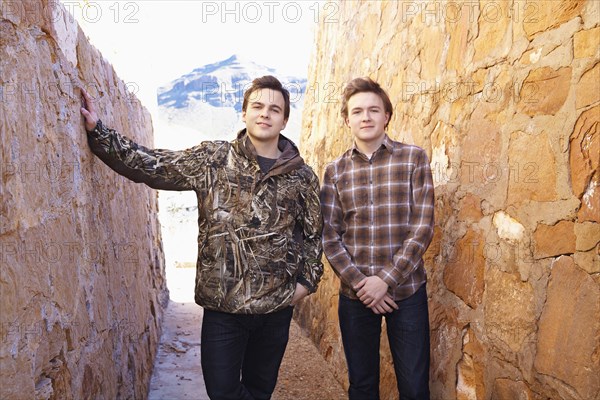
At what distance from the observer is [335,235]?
219cm

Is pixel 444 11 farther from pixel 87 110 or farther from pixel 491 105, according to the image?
pixel 87 110

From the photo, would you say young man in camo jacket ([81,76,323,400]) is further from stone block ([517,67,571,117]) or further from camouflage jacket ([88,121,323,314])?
stone block ([517,67,571,117])

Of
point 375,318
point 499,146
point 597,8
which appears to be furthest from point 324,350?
point 597,8

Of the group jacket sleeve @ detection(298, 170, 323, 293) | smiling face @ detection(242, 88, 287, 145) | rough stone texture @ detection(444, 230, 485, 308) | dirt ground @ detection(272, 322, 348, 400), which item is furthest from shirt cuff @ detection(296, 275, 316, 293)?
dirt ground @ detection(272, 322, 348, 400)

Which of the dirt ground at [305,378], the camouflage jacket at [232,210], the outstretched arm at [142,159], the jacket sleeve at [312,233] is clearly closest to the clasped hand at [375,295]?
the jacket sleeve at [312,233]

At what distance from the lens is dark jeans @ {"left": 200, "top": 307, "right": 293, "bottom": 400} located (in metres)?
1.84

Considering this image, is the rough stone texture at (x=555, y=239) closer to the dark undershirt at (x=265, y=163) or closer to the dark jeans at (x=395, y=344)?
the dark jeans at (x=395, y=344)

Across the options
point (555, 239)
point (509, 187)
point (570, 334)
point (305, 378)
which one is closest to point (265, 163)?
point (509, 187)

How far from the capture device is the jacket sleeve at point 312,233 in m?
2.05

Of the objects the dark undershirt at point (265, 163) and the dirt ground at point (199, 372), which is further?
the dirt ground at point (199, 372)

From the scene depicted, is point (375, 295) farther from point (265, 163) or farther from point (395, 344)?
point (265, 163)

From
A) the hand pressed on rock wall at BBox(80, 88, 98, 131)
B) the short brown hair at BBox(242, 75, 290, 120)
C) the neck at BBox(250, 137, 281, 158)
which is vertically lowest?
the neck at BBox(250, 137, 281, 158)

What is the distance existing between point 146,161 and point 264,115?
1.59 ft

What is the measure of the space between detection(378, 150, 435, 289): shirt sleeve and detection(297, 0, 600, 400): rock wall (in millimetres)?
210
